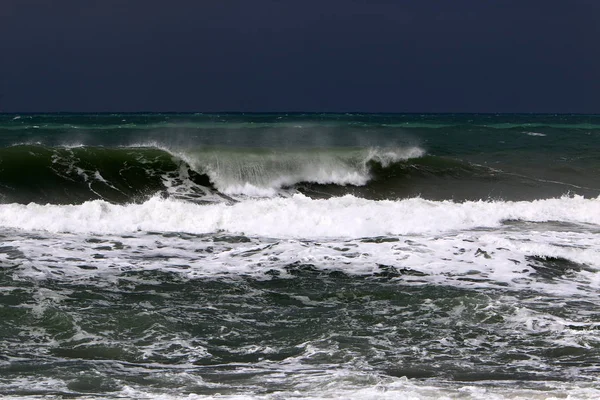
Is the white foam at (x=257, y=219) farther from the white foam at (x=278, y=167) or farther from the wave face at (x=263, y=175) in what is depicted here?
the white foam at (x=278, y=167)

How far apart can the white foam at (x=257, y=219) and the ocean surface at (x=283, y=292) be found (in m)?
0.05

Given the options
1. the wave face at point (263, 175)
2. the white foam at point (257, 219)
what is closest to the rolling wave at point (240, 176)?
the wave face at point (263, 175)

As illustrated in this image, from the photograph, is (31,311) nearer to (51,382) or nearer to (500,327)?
(51,382)

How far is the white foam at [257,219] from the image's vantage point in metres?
13.3

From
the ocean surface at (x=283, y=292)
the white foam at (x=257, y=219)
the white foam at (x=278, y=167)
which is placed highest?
the white foam at (x=278, y=167)

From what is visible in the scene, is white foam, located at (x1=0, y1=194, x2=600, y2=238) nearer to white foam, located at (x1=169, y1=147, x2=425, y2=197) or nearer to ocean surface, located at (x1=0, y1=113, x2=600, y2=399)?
ocean surface, located at (x1=0, y1=113, x2=600, y2=399)

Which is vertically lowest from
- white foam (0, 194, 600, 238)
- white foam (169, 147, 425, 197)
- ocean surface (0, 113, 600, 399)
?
ocean surface (0, 113, 600, 399)

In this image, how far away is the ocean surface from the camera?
643 centimetres

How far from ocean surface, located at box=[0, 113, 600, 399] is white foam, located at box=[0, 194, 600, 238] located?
5 centimetres

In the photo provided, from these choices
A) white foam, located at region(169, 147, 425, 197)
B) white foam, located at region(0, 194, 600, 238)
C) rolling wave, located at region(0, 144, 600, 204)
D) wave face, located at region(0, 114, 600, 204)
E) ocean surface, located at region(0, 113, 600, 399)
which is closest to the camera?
ocean surface, located at region(0, 113, 600, 399)

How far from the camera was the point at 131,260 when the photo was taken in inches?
431

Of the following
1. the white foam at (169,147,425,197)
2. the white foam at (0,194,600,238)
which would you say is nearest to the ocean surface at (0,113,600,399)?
the white foam at (0,194,600,238)

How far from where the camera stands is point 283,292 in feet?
31.1

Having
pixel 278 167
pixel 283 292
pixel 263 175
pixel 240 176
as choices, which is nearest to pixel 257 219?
pixel 283 292
